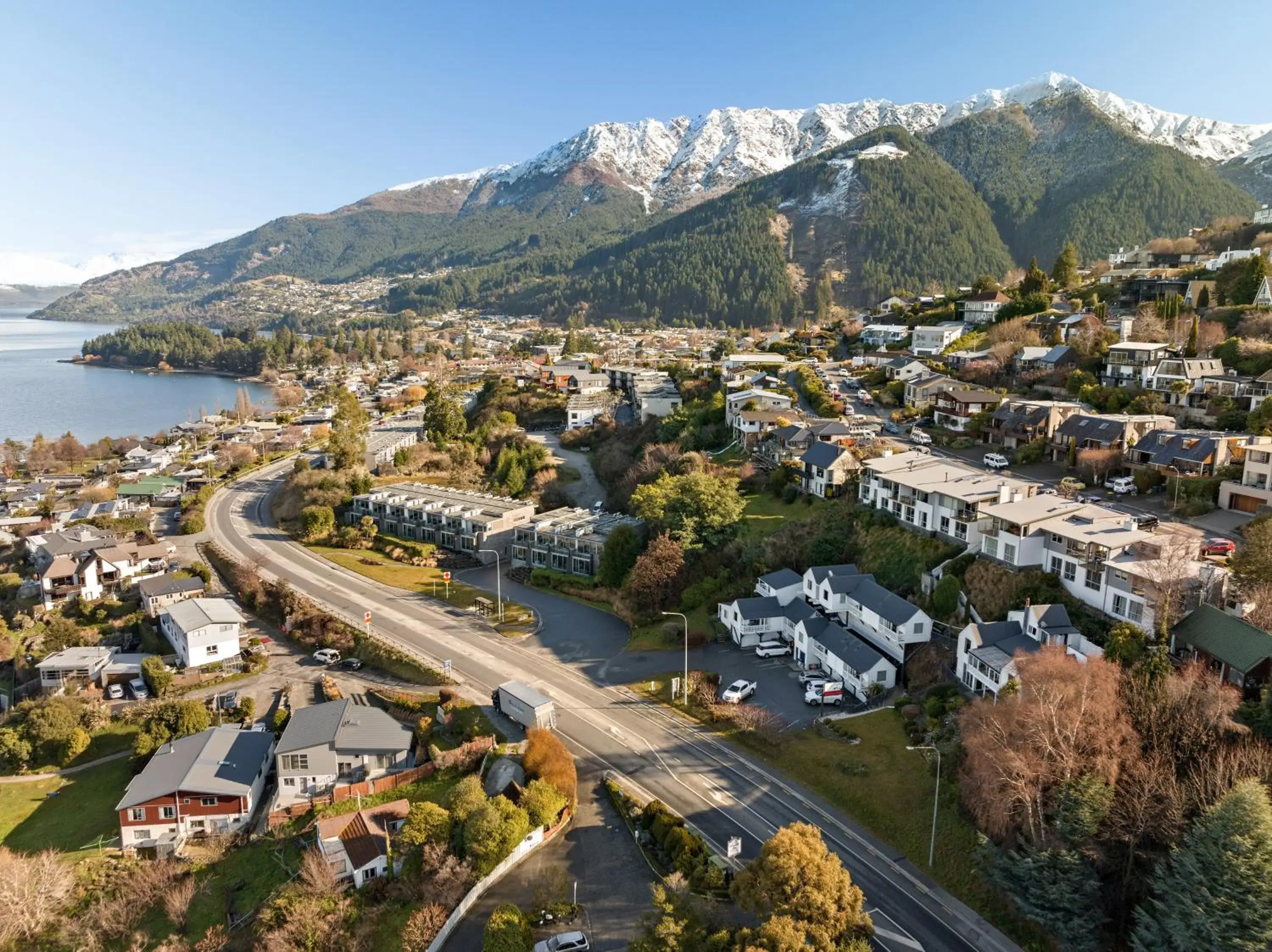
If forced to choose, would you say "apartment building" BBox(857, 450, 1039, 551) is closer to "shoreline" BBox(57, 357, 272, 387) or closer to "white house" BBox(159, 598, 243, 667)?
"white house" BBox(159, 598, 243, 667)

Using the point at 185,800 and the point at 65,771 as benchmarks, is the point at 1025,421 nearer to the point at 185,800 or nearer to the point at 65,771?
the point at 185,800

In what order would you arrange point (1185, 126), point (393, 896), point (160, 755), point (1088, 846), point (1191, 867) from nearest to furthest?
1. point (1191, 867)
2. point (1088, 846)
3. point (393, 896)
4. point (160, 755)
5. point (1185, 126)

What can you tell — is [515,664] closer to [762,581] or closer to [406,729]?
[406,729]

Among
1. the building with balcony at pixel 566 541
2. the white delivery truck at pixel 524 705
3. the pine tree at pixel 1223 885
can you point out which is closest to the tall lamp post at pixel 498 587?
the building with balcony at pixel 566 541

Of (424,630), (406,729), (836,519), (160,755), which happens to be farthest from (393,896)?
(836,519)

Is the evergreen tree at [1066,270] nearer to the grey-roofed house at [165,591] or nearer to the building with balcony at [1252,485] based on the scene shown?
the building with balcony at [1252,485]

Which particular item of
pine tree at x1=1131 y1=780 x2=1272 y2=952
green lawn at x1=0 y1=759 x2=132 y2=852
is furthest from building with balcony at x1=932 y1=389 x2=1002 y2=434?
green lawn at x1=0 y1=759 x2=132 y2=852
